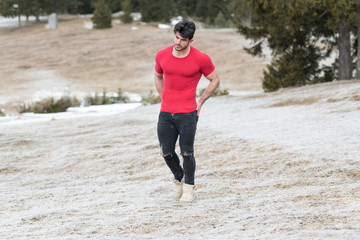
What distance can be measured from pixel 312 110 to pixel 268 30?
25.5ft

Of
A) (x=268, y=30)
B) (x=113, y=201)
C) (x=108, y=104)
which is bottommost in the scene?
(x=108, y=104)

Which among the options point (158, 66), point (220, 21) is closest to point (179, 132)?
point (158, 66)

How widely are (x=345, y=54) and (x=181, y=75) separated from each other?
14222 millimetres

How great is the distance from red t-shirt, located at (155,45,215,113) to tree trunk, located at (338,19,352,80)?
13.8 meters

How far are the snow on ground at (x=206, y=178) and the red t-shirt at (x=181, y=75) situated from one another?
1069mm

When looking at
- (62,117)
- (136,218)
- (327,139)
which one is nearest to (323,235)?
(136,218)

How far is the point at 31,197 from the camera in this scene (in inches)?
259

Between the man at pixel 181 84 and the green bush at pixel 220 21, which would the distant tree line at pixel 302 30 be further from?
the green bush at pixel 220 21

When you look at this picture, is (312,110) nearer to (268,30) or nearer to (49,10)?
(268,30)

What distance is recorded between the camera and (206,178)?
7090mm

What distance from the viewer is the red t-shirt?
4.95m

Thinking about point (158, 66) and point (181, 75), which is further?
point (158, 66)

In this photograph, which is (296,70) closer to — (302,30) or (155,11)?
(302,30)

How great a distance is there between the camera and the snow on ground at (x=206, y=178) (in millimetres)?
4668
